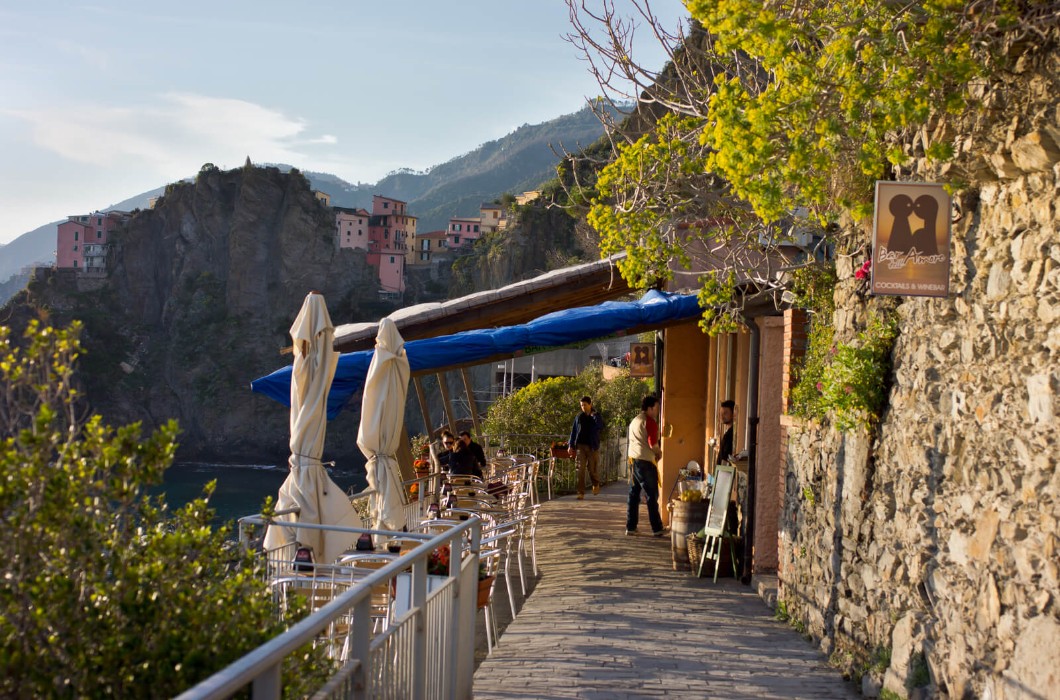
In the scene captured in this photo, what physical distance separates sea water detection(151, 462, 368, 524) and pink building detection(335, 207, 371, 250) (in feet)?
105

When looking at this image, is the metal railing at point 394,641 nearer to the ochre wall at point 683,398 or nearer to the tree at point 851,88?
the tree at point 851,88

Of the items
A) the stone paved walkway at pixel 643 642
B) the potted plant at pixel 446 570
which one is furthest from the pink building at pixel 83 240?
the potted plant at pixel 446 570

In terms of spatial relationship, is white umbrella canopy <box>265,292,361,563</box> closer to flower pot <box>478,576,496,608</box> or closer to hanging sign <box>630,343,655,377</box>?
flower pot <box>478,576,496,608</box>

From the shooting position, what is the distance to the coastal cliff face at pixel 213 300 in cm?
8919

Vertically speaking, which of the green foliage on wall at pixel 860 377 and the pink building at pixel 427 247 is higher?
the pink building at pixel 427 247

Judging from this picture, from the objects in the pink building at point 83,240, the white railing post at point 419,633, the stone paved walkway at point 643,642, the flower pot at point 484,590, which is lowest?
the stone paved walkway at point 643,642

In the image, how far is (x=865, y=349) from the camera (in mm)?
6219

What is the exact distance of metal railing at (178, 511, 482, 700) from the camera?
2141 mm

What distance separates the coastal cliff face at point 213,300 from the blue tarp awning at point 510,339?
249ft

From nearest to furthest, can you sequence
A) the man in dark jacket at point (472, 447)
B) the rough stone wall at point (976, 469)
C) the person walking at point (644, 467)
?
the rough stone wall at point (976, 469) < the person walking at point (644, 467) < the man in dark jacket at point (472, 447)

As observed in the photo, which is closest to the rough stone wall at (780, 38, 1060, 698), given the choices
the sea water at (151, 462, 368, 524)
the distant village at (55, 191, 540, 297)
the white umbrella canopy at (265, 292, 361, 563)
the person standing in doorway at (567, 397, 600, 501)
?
the white umbrella canopy at (265, 292, 361, 563)

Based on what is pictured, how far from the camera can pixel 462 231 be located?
12225 cm

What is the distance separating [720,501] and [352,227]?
104069 mm

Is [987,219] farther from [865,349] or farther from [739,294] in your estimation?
[739,294]
